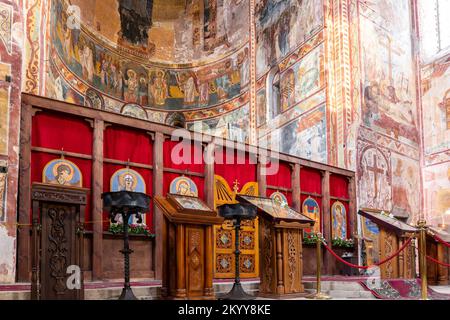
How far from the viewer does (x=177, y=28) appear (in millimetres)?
23875

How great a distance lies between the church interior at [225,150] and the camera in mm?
8453

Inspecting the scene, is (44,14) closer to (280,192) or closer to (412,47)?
(280,192)

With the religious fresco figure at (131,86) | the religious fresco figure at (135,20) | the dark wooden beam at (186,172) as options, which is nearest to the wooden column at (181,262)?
the dark wooden beam at (186,172)

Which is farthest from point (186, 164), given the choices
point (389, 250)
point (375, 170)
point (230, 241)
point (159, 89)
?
point (159, 89)

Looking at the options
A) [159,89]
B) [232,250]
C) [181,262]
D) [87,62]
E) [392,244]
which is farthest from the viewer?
[159,89]

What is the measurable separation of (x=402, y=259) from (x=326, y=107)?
246 inches

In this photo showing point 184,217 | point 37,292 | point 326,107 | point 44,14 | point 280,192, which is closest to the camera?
point 37,292

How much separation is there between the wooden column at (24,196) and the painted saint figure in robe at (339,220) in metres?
8.75

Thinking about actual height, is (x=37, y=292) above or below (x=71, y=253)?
below

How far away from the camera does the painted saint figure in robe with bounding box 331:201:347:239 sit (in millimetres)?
15375

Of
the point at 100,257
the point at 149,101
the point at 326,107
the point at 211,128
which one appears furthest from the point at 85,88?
the point at 100,257

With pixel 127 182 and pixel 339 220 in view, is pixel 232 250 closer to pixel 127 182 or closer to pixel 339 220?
pixel 127 182

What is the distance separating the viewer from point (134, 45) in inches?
864

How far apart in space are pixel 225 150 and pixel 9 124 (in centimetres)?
515
